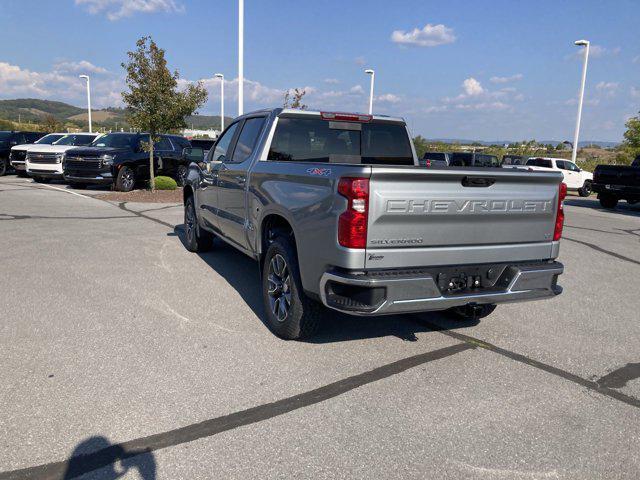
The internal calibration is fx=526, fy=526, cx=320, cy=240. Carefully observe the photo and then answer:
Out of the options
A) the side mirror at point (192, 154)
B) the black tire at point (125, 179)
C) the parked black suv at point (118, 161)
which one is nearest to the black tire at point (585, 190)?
the parked black suv at point (118, 161)

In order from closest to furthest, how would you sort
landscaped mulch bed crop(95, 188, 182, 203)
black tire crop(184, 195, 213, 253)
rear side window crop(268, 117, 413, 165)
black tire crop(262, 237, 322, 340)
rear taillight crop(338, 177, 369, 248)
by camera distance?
rear taillight crop(338, 177, 369, 248), black tire crop(262, 237, 322, 340), rear side window crop(268, 117, 413, 165), black tire crop(184, 195, 213, 253), landscaped mulch bed crop(95, 188, 182, 203)

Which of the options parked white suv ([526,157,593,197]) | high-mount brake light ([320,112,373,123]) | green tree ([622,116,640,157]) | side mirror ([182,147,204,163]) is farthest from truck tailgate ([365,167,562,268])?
green tree ([622,116,640,157])

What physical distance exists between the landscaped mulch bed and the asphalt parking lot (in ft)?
28.1

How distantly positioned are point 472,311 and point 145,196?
1295cm

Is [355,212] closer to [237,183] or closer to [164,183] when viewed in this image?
[237,183]

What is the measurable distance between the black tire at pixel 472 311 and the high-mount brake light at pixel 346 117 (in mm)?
2224

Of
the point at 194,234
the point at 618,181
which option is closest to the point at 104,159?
the point at 194,234

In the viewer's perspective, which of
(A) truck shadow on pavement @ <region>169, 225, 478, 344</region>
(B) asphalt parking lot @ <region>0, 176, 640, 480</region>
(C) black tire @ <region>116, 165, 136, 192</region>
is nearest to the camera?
(B) asphalt parking lot @ <region>0, 176, 640, 480</region>

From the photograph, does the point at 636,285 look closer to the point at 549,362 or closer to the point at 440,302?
the point at 549,362

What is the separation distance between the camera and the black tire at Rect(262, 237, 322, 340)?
4219mm

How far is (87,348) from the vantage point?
421cm

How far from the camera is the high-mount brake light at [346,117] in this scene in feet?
18.0

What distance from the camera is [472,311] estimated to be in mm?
4395

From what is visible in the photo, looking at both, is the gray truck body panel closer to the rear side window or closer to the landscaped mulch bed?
the rear side window
